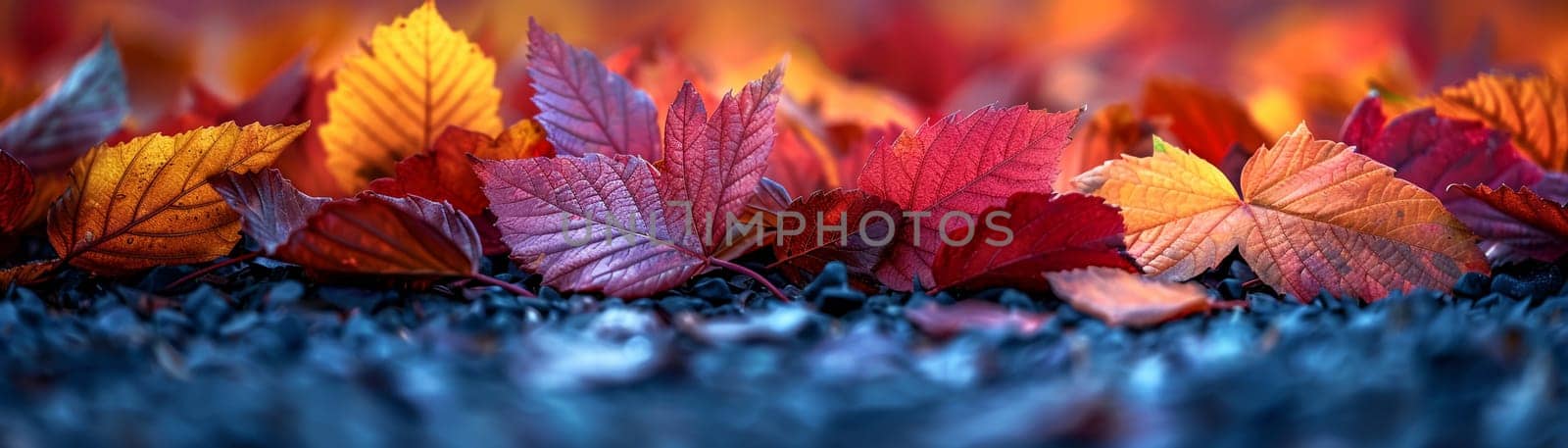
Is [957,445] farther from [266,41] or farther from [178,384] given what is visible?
[266,41]

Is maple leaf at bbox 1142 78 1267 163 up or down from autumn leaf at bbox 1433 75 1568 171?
up

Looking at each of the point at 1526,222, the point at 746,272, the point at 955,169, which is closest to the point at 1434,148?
the point at 1526,222

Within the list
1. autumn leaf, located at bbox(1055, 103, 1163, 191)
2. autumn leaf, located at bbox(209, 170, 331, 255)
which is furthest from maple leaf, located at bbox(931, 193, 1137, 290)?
autumn leaf, located at bbox(209, 170, 331, 255)

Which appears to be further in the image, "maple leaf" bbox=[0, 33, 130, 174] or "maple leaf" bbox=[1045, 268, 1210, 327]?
"maple leaf" bbox=[0, 33, 130, 174]

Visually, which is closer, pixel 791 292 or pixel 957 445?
pixel 957 445

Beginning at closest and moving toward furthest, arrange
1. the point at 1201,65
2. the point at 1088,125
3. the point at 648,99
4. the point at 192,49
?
the point at 648,99 < the point at 1088,125 < the point at 192,49 < the point at 1201,65

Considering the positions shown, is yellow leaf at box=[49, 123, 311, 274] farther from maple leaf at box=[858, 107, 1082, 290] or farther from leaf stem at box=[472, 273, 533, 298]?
maple leaf at box=[858, 107, 1082, 290]

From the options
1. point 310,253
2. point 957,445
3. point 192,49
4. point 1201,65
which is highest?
point 192,49

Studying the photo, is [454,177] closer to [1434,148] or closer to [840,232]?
[840,232]

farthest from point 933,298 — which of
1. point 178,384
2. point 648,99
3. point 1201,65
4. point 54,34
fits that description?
point 54,34
